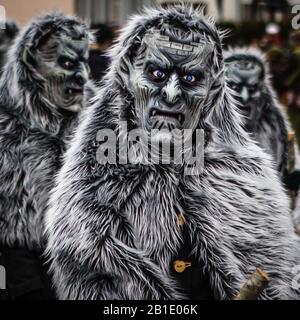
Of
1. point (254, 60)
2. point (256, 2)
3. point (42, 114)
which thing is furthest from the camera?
point (256, 2)

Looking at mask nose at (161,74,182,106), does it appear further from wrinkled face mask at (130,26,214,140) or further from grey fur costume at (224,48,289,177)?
grey fur costume at (224,48,289,177)

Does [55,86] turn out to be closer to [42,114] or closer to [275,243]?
[42,114]

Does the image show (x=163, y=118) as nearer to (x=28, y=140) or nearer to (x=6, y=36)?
(x=28, y=140)

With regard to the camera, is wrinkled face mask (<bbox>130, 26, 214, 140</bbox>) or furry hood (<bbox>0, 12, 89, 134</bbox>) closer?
wrinkled face mask (<bbox>130, 26, 214, 140</bbox>)

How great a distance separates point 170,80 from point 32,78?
1.01 meters

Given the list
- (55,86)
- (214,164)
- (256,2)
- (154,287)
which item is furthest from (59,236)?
A: (256,2)

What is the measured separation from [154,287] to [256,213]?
0.50 metres

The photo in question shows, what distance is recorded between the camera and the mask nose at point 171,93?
3164 mm

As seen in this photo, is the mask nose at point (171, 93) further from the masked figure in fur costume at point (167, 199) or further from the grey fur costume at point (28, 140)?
the grey fur costume at point (28, 140)

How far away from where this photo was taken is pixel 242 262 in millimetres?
3266

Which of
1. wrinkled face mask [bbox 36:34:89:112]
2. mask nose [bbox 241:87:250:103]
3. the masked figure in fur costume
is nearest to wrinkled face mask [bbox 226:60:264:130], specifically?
mask nose [bbox 241:87:250:103]

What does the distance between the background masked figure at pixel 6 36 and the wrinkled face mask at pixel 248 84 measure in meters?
1.15

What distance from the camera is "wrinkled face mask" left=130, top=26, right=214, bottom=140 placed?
3176 mm

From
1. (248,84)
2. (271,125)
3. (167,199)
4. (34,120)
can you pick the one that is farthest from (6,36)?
(167,199)
